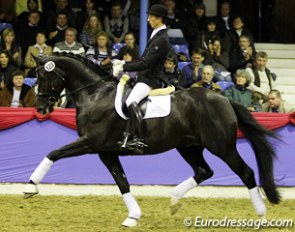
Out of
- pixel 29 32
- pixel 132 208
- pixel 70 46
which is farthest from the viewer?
pixel 29 32

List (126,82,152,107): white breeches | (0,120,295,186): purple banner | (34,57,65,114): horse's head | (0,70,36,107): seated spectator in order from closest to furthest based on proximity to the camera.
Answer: (126,82,152,107): white breeches → (34,57,65,114): horse's head → (0,120,295,186): purple banner → (0,70,36,107): seated spectator

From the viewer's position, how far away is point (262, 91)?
56.0ft

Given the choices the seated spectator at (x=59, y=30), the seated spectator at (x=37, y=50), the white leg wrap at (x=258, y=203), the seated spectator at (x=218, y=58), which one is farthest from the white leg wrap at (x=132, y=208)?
the seated spectator at (x=59, y=30)

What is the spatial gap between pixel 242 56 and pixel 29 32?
4.25m

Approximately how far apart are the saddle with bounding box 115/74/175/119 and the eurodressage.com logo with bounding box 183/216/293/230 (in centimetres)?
142

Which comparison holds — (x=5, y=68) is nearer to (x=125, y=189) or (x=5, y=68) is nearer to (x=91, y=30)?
(x=91, y=30)

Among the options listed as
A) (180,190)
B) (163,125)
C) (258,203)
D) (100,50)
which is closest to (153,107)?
(163,125)

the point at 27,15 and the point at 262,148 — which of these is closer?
the point at 262,148

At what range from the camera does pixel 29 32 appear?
17.8 metres

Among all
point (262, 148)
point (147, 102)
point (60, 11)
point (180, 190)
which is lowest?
point (180, 190)

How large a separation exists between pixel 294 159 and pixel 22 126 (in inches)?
175

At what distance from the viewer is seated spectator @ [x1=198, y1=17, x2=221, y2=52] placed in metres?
18.2

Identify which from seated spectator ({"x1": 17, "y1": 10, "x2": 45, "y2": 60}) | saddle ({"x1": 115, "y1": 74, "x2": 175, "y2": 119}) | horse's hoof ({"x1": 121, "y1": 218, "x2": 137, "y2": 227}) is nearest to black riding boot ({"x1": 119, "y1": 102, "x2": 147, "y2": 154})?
saddle ({"x1": 115, "y1": 74, "x2": 175, "y2": 119})

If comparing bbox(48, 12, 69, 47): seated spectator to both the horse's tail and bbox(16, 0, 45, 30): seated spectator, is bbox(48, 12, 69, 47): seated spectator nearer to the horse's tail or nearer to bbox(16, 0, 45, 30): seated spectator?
bbox(16, 0, 45, 30): seated spectator
